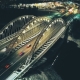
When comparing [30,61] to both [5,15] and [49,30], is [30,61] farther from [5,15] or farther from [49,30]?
[5,15]

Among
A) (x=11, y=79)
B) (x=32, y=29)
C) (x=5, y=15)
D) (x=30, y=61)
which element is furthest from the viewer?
(x=5, y=15)

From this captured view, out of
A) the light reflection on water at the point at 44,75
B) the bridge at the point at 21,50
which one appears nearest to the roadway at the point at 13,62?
the bridge at the point at 21,50

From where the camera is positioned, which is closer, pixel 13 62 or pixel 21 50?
pixel 13 62

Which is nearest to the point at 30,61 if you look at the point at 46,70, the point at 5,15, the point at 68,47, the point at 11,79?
the point at 46,70

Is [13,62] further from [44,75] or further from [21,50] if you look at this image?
[44,75]

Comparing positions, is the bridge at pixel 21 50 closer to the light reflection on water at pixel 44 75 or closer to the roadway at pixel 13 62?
the roadway at pixel 13 62

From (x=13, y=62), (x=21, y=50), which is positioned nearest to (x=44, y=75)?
(x=13, y=62)

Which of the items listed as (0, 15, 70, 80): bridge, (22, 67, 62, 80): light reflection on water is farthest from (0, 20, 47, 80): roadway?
(22, 67, 62, 80): light reflection on water

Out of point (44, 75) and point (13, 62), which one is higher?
point (13, 62)

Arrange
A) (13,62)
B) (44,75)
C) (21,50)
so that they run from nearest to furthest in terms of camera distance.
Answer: (44,75) < (13,62) < (21,50)

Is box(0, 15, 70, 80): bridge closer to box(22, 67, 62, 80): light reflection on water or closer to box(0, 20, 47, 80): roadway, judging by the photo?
box(0, 20, 47, 80): roadway

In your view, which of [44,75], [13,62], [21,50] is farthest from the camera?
[21,50]
